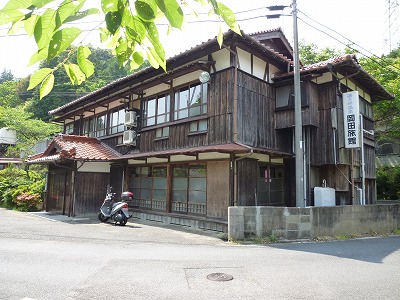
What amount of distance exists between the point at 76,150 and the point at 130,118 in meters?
3.17

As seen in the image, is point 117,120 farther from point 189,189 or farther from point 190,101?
point 189,189

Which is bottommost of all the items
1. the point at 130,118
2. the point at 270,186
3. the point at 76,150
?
the point at 270,186

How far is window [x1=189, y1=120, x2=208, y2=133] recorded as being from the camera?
11664mm

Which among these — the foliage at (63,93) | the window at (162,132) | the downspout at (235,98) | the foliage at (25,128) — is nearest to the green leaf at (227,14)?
the downspout at (235,98)

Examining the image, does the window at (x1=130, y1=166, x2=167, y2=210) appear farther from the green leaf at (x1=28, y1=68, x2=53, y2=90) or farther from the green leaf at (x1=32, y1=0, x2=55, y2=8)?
the green leaf at (x1=32, y1=0, x2=55, y2=8)

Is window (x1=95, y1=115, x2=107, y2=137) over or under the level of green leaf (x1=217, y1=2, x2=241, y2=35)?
over

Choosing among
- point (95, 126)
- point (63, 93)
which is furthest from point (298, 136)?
point (63, 93)

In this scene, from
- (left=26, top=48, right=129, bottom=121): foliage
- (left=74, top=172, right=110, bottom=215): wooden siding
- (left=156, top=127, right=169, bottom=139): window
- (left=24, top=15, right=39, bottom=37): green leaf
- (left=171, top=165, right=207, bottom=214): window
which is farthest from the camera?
(left=26, top=48, right=129, bottom=121): foliage

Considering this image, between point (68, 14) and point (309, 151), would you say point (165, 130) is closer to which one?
point (309, 151)

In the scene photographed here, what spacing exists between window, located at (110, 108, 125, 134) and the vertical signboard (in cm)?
1124

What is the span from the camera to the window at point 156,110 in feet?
44.5

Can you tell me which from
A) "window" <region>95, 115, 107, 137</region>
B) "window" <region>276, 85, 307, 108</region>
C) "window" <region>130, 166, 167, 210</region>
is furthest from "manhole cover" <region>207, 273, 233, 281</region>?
"window" <region>95, 115, 107, 137</region>

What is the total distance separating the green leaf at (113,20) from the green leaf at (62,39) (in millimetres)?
164

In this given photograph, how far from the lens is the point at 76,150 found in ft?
48.2
